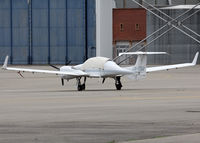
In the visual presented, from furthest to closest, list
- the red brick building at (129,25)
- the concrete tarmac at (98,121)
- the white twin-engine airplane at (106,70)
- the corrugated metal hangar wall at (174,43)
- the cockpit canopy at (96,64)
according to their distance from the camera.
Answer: the red brick building at (129,25)
the corrugated metal hangar wall at (174,43)
the cockpit canopy at (96,64)
the white twin-engine airplane at (106,70)
the concrete tarmac at (98,121)

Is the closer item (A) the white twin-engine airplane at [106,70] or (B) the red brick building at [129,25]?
(A) the white twin-engine airplane at [106,70]

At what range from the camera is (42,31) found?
11688 cm

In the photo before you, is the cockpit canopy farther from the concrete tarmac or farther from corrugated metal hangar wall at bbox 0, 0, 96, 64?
corrugated metal hangar wall at bbox 0, 0, 96, 64

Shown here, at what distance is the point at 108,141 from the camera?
56.1 ft

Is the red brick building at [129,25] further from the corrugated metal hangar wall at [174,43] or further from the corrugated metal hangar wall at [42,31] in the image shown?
the corrugated metal hangar wall at [174,43]

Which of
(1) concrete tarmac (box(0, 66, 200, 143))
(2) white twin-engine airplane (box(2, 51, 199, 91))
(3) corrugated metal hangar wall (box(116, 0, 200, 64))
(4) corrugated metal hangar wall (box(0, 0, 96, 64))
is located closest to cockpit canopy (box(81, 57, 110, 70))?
(2) white twin-engine airplane (box(2, 51, 199, 91))

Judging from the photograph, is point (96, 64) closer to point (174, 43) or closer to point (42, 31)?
point (174, 43)

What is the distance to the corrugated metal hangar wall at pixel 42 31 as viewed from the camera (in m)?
116

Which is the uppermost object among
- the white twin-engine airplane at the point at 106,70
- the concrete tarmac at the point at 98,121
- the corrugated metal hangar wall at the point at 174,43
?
the corrugated metal hangar wall at the point at 174,43

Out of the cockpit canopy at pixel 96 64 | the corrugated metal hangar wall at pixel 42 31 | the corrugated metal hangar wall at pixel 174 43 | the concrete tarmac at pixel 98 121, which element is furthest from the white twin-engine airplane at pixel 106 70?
the corrugated metal hangar wall at pixel 42 31

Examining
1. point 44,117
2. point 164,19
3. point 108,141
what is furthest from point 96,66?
point 164,19

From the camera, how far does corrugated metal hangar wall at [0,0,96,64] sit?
116m

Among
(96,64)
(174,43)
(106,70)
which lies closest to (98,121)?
(106,70)

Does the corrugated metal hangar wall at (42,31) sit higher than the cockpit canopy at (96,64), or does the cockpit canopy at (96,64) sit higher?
the corrugated metal hangar wall at (42,31)
